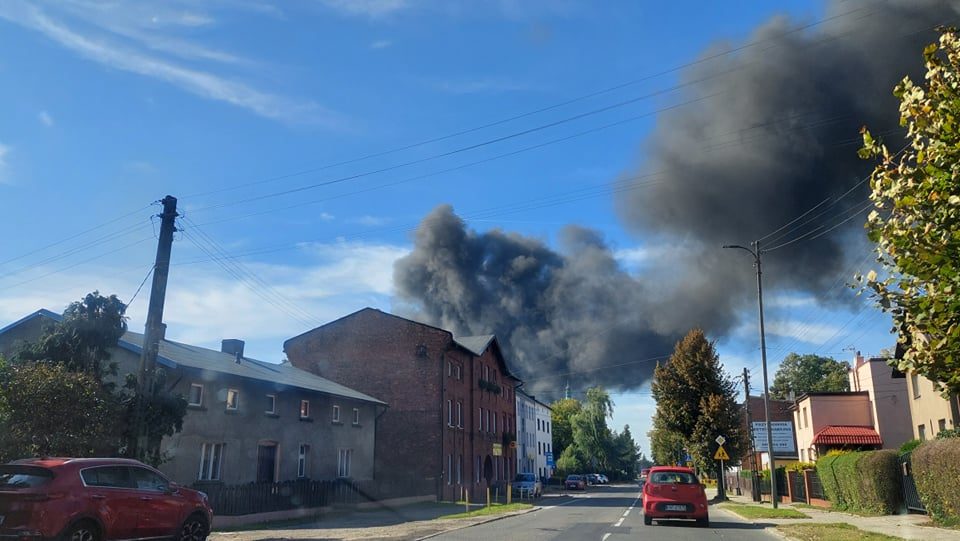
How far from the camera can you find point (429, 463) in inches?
1491

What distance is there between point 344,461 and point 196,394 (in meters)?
10.3

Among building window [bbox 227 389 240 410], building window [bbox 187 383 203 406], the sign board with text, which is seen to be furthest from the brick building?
the sign board with text

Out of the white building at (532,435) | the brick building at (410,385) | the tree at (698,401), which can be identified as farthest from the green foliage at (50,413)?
the white building at (532,435)

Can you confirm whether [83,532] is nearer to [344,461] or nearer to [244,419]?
[244,419]

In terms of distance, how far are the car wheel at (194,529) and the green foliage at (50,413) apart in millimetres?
3411

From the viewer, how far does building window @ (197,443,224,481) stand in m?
21.7

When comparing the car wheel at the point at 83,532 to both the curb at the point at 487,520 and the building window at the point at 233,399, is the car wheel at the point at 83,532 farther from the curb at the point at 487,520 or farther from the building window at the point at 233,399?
the building window at the point at 233,399

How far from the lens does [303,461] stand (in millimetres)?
27453

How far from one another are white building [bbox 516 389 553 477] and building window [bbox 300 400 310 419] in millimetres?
39151

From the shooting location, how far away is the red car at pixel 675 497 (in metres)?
19.2

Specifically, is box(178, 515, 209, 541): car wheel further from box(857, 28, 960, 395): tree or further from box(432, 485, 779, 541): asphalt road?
box(857, 28, 960, 395): tree

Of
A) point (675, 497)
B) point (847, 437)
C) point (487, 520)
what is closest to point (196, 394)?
point (487, 520)

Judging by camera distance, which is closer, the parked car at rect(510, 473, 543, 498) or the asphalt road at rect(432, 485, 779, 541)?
the asphalt road at rect(432, 485, 779, 541)

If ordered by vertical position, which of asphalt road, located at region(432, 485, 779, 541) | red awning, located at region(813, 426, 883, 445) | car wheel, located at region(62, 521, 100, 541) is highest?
red awning, located at region(813, 426, 883, 445)
